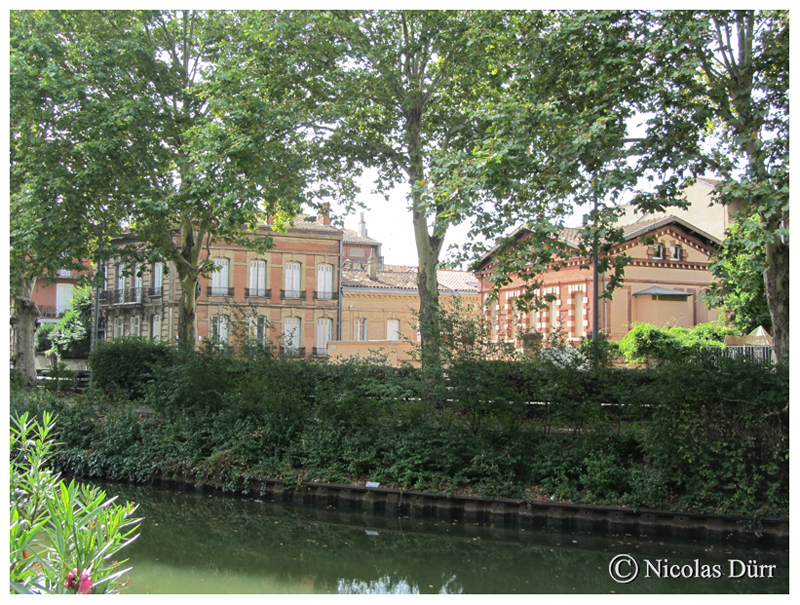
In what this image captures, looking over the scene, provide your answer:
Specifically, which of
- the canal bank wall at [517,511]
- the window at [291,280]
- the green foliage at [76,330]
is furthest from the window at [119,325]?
the canal bank wall at [517,511]

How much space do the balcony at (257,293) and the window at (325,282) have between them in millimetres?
3244

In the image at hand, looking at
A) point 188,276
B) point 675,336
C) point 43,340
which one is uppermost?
point 188,276

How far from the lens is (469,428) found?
1154 cm

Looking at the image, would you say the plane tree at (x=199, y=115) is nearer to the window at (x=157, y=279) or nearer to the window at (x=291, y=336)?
the window at (x=291, y=336)

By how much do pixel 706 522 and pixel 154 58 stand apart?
54.8ft

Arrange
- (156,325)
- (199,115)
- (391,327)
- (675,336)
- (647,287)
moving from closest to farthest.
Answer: (199,115) < (675,336) < (647,287) < (156,325) < (391,327)

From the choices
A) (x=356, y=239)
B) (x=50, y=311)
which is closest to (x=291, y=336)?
(x=50, y=311)

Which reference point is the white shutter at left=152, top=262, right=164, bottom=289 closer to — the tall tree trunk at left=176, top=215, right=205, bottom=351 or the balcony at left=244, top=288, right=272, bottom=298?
the balcony at left=244, top=288, right=272, bottom=298

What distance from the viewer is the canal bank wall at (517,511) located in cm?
912

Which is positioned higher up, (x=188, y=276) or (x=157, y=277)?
(x=157, y=277)

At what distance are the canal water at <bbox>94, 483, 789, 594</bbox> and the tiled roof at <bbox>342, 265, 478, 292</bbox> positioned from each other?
34.3 metres

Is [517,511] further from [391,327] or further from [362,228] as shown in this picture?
[362,228]

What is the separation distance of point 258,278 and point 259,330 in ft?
95.6

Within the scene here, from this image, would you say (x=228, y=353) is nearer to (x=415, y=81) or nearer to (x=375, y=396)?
(x=375, y=396)
